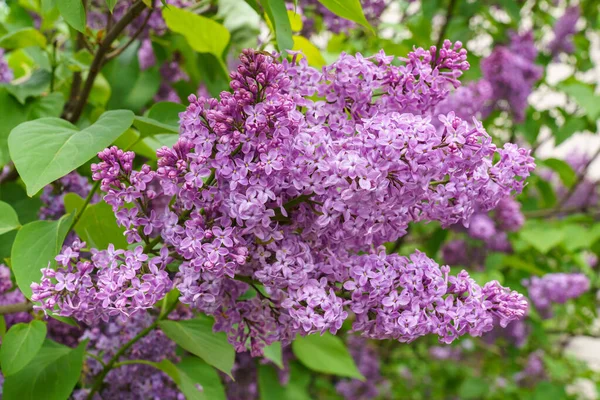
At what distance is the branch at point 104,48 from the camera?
1065mm

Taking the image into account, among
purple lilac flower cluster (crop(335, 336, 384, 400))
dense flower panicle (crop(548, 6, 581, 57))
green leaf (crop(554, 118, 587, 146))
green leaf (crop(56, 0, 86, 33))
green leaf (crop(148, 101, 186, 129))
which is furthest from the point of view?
purple lilac flower cluster (crop(335, 336, 384, 400))

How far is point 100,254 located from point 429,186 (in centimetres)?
43

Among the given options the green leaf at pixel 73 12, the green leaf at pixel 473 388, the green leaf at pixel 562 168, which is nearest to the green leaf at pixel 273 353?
the green leaf at pixel 73 12

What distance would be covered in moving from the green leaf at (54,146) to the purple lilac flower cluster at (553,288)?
1.96 metres

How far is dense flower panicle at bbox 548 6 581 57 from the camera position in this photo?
2707 mm

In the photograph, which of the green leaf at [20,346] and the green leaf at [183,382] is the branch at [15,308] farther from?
the green leaf at [183,382]

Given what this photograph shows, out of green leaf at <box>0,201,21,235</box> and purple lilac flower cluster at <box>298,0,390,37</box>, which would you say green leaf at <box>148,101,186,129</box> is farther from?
purple lilac flower cluster at <box>298,0,390,37</box>

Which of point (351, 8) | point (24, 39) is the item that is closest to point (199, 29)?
point (24, 39)

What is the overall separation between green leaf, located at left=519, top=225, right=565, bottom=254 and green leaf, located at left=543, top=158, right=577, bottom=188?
304 mm

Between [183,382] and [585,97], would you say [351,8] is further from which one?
[585,97]

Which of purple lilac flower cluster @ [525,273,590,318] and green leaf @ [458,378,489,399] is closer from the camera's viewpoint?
purple lilac flower cluster @ [525,273,590,318]

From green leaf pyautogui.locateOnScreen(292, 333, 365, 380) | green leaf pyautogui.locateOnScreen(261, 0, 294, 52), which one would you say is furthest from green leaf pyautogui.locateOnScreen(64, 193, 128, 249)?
green leaf pyautogui.locateOnScreen(292, 333, 365, 380)

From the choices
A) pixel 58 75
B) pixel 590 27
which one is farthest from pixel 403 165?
pixel 590 27

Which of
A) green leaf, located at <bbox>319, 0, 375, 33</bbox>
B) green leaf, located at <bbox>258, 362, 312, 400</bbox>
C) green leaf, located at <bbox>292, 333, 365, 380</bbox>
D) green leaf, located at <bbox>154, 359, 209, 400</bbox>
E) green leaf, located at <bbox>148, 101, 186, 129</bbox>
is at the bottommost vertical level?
green leaf, located at <bbox>258, 362, 312, 400</bbox>
